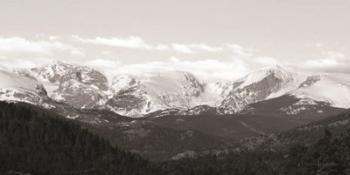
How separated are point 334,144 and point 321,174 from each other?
17.7m

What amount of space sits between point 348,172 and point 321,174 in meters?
11.5

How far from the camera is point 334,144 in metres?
199

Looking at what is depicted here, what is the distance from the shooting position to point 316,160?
650 feet

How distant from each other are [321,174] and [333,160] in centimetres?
653

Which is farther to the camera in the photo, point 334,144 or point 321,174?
point 334,144

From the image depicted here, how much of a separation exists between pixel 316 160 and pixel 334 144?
25.0ft

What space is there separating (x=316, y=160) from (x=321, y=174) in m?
13.6

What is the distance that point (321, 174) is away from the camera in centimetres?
18488

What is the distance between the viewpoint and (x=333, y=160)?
188 meters

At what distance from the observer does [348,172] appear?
191 metres

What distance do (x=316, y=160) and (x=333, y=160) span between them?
10322mm

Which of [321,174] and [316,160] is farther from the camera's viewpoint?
[316,160]
